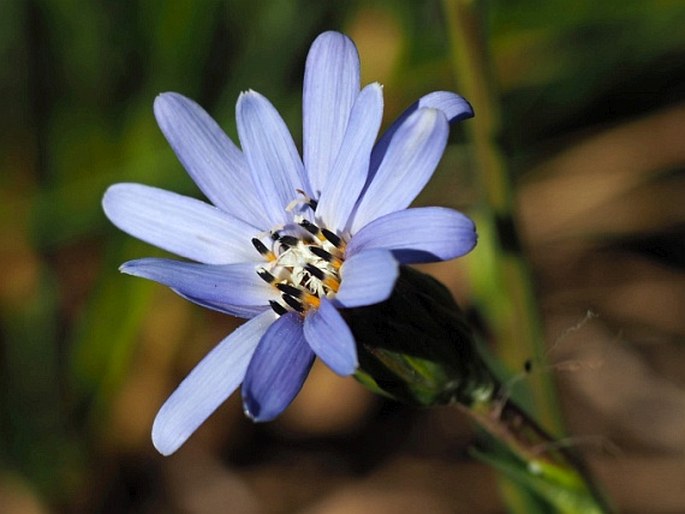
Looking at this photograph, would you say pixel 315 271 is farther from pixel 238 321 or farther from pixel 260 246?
pixel 238 321

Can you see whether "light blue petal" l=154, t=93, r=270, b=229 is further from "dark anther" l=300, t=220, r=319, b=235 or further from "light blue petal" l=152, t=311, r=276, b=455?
"light blue petal" l=152, t=311, r=276, b=455

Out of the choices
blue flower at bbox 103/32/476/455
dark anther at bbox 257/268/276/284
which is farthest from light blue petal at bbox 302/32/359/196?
dark anther at bbox 257/268/276/284

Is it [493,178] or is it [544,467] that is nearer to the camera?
[544,467]

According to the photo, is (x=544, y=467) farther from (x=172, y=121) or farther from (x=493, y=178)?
(x=172, y=121)

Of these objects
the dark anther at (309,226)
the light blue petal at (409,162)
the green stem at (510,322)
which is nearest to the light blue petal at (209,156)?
the dark anther at (309,226)

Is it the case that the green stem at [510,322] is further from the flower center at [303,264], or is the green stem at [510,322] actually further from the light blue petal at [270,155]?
the light blue petal at [270,155]

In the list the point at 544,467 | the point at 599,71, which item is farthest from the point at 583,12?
the point at 544,467
